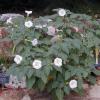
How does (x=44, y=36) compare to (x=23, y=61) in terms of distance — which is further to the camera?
(x=44, y=36)

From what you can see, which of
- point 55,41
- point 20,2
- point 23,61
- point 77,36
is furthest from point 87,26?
point 20,2

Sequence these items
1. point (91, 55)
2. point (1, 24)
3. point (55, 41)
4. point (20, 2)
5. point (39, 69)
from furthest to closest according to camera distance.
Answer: point (20, 2) < point (1, 24) < point (91, 55) < point (55, 41) < point (39, 69)

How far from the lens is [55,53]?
3.46 meters

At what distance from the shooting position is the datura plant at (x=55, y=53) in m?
3.44

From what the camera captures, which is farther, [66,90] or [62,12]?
[62,12]

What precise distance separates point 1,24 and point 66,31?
1150 mm

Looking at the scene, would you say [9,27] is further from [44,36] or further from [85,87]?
[85,87]

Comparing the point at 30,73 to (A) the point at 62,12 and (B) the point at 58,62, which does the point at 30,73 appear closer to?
(B) the point at 58,62

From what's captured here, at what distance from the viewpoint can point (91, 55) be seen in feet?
12.6

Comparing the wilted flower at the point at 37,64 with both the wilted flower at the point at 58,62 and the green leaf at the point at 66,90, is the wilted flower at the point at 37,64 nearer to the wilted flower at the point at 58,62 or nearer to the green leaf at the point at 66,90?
the wilted flower at the point at 58,62

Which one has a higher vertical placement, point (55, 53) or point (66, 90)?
point (55, 53)

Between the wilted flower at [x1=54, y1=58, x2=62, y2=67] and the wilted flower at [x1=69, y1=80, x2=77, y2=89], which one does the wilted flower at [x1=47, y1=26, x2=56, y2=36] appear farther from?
the wilted flower at [x1=69, y1=80, x2=77, y2=89]

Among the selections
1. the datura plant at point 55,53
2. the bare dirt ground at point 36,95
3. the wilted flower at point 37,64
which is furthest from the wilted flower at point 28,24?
the bare dirt ground at point 36,95

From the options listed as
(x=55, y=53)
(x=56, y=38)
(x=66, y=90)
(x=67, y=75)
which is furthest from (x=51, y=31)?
(x=66, y=90)
